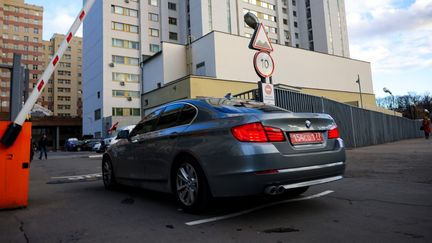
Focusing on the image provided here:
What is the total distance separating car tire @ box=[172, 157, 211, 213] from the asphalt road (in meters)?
0.14

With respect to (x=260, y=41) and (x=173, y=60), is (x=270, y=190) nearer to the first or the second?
(x=260, y=41)

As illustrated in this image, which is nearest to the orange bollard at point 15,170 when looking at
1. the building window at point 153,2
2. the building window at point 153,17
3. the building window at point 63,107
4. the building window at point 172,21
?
the building window at point 153,17

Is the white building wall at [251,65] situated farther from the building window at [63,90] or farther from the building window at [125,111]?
the building window at [63,90]

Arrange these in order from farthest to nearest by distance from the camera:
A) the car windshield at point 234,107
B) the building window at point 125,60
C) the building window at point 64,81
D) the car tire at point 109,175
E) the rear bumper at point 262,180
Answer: the building window at point 64,81 → the building window at point 125,60 → the car tire at point 109,175 → the car windshield at point 234,107 → the rear bumper at point 262,180

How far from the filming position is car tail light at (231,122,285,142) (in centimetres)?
373

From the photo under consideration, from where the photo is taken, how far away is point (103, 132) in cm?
4991

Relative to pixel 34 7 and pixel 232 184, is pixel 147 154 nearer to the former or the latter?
pixel 232 184

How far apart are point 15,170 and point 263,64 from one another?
5.89m

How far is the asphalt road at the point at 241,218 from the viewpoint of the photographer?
3328 millimetres

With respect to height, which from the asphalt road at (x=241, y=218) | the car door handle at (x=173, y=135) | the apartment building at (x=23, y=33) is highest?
the apartment building at (x=23, y=33)

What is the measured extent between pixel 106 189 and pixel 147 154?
2.06 meters

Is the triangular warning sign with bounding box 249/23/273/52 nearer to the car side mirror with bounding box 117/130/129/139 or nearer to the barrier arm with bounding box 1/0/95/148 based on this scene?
the car side mirror with bounding box 117/130/129/139

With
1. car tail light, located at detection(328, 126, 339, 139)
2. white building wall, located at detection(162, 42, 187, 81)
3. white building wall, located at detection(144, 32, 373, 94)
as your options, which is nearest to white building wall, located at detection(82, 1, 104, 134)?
white building wall, located at detection(144, 32, 373, 94)

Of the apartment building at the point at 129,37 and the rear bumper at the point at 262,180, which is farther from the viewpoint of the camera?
the apartment building at the point at 129,37
